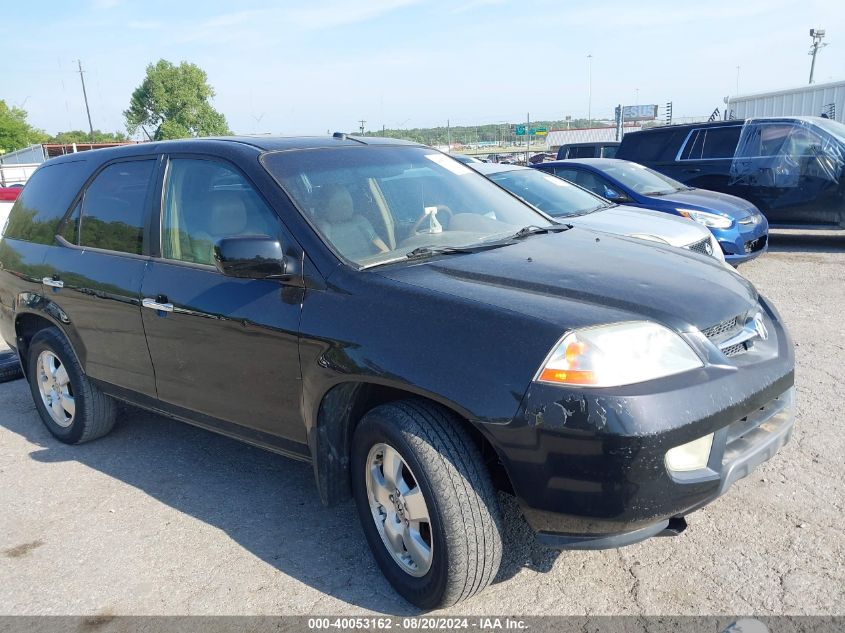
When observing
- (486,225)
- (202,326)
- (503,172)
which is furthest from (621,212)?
(202,326)

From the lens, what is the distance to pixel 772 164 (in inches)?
415

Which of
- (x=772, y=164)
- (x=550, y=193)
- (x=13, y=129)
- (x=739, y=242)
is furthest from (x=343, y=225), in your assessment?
(x=13, y=129)

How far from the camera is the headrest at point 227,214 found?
3383mm

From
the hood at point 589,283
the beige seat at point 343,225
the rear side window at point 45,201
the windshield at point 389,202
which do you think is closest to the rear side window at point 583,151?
the windshield at point 389,202

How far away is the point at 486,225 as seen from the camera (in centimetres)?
366

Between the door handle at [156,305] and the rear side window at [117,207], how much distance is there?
0.33m

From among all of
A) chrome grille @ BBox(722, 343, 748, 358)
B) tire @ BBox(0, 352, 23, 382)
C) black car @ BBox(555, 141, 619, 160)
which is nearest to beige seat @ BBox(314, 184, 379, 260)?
chrome grille @ BBox(722, 343, 748, 358)

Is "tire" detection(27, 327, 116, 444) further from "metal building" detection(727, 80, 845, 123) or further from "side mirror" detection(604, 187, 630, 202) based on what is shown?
"metal building" detection(727, 80, 845, 123)

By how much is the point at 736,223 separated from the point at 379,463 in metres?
7.12

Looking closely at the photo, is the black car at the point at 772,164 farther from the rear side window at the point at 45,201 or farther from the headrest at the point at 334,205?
the rear side window at the point at 45,201

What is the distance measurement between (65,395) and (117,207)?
133 cm

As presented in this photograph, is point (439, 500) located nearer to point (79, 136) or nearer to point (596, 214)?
point (596, 214)

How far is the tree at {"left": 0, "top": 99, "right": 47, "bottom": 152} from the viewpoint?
6750 cm

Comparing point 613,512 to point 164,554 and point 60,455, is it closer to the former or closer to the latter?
point 164,554
